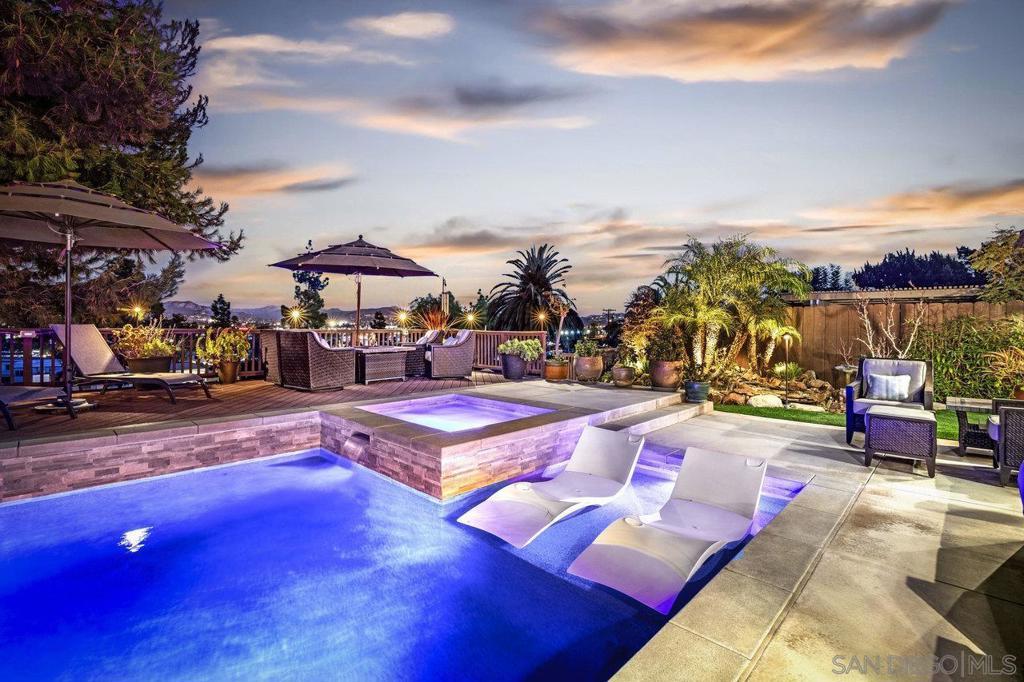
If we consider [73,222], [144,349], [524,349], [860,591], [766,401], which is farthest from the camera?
[524,349]

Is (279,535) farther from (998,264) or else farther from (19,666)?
(998,264)

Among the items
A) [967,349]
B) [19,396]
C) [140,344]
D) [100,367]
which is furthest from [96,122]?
[967,349]

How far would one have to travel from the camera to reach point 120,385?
289 inches

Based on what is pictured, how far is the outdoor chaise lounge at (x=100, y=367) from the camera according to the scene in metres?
5.73

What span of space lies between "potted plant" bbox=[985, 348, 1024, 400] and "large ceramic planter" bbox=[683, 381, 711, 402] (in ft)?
13.8

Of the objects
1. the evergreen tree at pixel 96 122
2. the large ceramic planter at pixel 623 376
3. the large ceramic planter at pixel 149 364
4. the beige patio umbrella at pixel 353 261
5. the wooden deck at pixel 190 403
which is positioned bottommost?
the wooden deck at pixel 190 403

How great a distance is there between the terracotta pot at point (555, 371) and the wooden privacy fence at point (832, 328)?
411 cm

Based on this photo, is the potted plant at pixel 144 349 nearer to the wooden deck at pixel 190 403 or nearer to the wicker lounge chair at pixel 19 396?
the wooden deck at pixel 190 403

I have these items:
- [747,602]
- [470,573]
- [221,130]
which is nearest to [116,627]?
[470,573]

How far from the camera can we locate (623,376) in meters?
8.12

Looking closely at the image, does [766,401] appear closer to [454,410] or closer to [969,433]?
[969,433]

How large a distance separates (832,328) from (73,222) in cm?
1142

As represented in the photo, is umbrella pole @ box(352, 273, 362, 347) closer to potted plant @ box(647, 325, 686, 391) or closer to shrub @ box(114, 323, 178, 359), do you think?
shrub @ box(114, 323, 178, 359)

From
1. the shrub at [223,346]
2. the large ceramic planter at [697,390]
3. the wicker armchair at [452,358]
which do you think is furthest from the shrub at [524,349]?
the shrub at [223,346]
